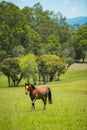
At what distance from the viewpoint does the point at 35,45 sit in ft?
310

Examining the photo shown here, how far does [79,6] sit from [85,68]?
41.1 m

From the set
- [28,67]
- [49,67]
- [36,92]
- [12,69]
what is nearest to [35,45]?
[49,67]

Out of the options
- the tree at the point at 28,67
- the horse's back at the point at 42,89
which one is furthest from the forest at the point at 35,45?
the horse's back at the point at 42,89

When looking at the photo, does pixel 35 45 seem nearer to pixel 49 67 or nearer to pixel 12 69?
pixel 49 67

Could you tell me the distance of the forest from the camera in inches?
2483

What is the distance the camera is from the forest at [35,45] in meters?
63.1

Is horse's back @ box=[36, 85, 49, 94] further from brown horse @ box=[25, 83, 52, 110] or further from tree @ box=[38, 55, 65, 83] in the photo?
tree @ box=[38, 55, 65, 83]

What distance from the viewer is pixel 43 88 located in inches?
690

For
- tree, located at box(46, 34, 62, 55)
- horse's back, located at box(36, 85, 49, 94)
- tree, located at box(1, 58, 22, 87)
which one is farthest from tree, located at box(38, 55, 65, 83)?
horse's back, located at box(36, 85, 49, 94)

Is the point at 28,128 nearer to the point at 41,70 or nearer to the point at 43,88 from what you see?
the point at 43,88

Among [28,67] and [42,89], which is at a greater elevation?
[42,89]

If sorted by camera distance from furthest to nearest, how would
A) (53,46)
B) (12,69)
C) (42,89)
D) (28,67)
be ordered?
(53,46) < (12,69) < (28,67) < (42,89)

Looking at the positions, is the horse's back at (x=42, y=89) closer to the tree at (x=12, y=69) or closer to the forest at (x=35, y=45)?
the forest at (x=35, y=45)

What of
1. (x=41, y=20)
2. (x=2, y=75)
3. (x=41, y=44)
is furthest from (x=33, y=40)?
(x=2, y=75)
